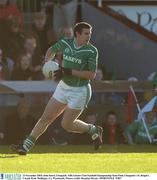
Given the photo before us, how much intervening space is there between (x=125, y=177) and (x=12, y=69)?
8335 mm

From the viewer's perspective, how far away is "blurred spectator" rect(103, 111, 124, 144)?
675 inches

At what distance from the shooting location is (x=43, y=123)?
14.1 metres

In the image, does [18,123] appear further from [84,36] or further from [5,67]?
[84,36]

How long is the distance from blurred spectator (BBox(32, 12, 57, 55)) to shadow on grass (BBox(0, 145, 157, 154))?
10.0 feet

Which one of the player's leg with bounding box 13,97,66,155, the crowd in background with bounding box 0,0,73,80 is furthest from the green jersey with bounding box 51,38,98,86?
the crowd in background with bounding box 0,0,73,80

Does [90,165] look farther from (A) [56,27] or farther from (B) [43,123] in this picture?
(A) [56,27]

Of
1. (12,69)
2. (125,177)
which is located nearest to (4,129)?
(12,69)

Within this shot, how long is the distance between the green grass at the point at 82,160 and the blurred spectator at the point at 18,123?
67 cm

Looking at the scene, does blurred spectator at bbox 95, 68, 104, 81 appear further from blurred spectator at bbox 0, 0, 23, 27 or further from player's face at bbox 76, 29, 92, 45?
player's face at bbox 76, 29, 92, 45

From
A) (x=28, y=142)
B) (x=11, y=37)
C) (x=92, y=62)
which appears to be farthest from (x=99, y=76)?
(x=28, y=142)

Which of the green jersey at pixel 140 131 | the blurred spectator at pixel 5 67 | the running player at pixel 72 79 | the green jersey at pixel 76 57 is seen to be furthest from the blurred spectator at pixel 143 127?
the green jersey at pixel 76 57

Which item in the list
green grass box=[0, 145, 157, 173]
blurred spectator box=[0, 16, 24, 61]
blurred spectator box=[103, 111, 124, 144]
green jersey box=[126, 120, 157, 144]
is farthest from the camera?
blurred spectator box=[0, 16, 24, 61]

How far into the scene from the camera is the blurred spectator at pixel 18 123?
55.6ft

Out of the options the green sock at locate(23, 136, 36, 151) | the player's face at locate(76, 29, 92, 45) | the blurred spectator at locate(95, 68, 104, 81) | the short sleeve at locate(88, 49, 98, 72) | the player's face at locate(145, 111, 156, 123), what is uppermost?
the player's face at locate(76, 29, 92, 45)
